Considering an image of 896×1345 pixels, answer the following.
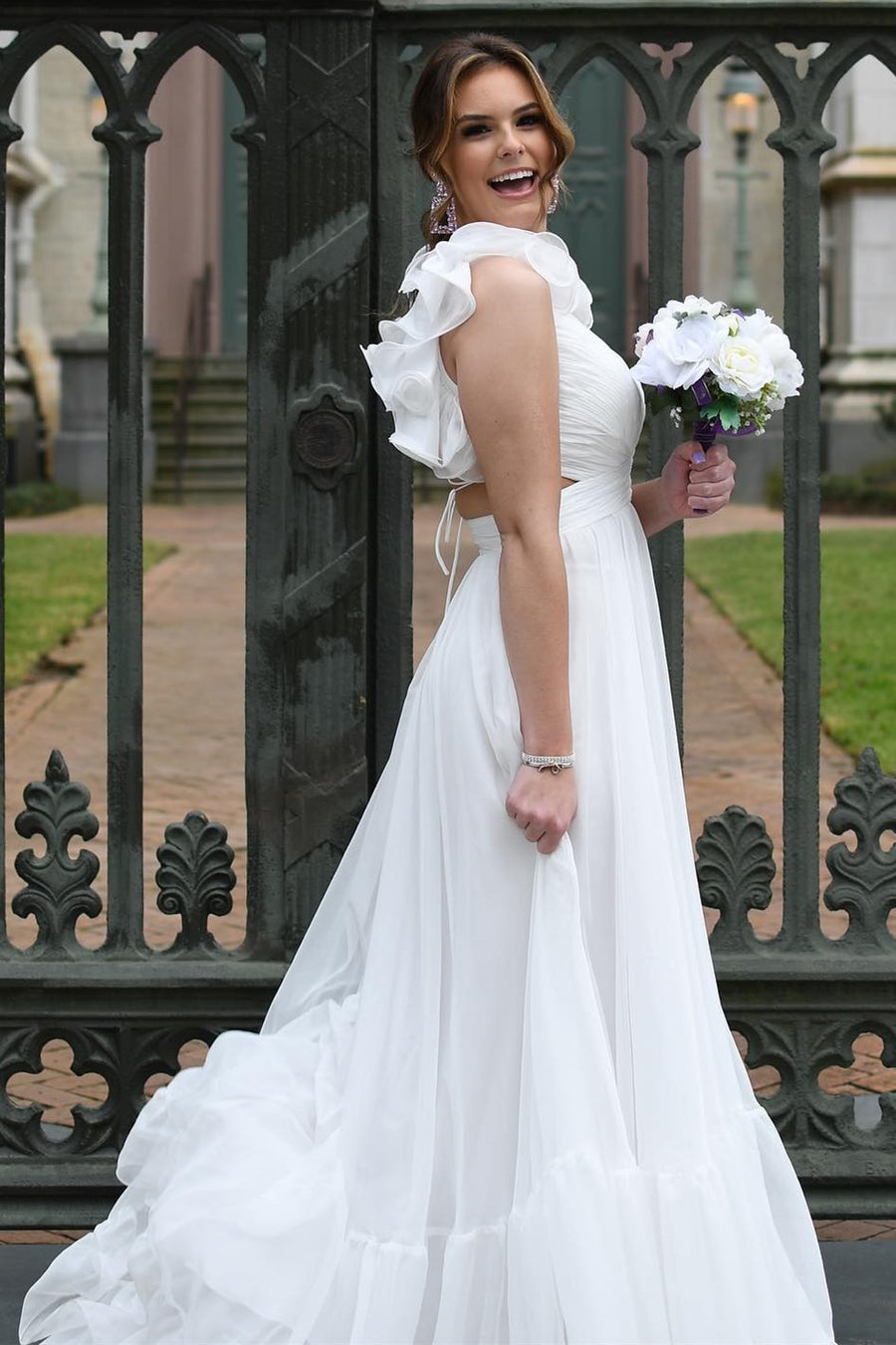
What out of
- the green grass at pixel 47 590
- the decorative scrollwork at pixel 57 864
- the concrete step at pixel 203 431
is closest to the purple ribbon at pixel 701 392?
the decorative scrollwork at pixel 57 864

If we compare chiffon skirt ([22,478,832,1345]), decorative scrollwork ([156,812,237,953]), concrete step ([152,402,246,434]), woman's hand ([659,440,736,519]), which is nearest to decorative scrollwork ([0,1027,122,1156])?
decorative scrollwork ([156,812,237,953])

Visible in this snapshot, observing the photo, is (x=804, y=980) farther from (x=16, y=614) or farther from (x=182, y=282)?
(x=182, y=282)

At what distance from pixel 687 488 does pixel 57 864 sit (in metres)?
1.44

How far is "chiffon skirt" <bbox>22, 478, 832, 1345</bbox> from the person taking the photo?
9.47 ft

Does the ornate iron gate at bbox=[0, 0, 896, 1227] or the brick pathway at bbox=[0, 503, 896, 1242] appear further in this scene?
the brick pathway at bbox=[0, 503, 896, 1242]

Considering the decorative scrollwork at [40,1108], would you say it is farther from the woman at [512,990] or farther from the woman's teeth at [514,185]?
the woman's teeth at [514,185]

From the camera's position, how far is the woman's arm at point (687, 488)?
10.2 feet

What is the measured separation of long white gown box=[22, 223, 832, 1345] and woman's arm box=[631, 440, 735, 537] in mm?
101

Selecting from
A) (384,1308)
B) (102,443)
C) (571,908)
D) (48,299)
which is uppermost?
(48,299)

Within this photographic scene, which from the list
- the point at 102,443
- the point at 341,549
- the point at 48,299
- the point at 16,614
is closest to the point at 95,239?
the point at 48,299

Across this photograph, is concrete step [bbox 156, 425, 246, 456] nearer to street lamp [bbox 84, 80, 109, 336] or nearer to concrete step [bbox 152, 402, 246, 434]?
concrete step [bbox 152, 402, 246, 434]

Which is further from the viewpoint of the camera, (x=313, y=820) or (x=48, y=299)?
(x=48, y=299)

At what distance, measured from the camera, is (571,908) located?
295cm

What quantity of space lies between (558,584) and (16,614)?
8887 millimetres
